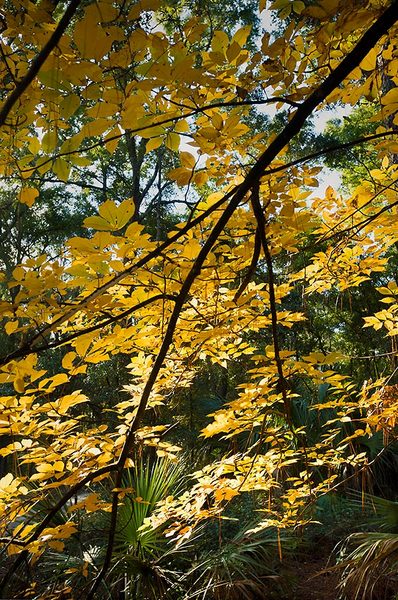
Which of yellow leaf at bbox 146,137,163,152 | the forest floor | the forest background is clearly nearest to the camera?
the forest background

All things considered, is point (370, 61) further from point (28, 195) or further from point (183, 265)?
point (28, 195)

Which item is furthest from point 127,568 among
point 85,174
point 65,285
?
point 85,174

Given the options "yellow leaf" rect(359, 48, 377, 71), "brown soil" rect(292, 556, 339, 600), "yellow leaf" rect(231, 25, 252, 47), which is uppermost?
"yellow leaf" rect(231, 25, 252, 47)

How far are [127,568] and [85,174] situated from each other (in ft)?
27.3

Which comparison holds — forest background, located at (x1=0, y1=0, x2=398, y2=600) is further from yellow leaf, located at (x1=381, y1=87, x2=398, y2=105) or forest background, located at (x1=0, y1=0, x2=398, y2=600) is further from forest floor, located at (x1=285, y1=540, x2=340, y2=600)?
forest floor, located at (x1=285, y1=540, x2=340, y2=600)

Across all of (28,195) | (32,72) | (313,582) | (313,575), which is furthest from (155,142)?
(313,582)

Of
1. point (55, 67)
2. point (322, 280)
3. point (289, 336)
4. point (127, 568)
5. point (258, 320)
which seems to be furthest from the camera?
point (289, 336)

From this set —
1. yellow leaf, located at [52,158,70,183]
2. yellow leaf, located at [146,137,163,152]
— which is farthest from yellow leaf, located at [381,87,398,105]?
yellow leaf, located at [52,158,70,183]

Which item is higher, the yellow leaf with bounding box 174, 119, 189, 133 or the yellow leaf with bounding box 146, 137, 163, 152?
the yellow leaf with bounding box 174, 119, 189, 133

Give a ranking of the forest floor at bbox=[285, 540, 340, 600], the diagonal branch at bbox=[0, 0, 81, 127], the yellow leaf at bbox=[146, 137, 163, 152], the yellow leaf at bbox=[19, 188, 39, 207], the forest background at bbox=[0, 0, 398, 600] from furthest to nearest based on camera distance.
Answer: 1. the forest floor at bbox=[285, 540, 340, 600]
2. the yellow leaf at bbox=[19, 188, 39, 207]
3. the yellow leaf at bbox=[146, 137, 163, 152]
4. the forest background at bbox=[0, 0, 398, 600]
5. the diagonal branch at bbox=[0, 0, 81, 127]

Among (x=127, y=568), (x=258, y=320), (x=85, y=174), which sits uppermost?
(x=85, y=174)

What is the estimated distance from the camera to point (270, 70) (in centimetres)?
91

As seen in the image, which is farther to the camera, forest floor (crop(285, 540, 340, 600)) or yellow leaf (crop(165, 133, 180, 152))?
forest floor (crop(285, 540, 340, 600))

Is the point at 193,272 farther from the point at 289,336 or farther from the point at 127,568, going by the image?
the point at 289,336
